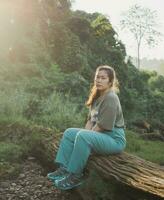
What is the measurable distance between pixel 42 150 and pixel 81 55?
14730mm

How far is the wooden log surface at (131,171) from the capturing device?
5152 mm

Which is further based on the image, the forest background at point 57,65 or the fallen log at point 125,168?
the forest background at point 57,65

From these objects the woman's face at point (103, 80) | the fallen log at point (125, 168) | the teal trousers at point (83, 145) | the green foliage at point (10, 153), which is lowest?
the green foliage at point (10, 153)

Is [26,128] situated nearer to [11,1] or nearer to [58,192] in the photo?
[58,192]

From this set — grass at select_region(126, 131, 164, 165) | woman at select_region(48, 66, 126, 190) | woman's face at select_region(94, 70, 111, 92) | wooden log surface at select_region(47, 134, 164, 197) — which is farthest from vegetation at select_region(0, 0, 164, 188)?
woman's face at select_region(94, 70, 111, 92)

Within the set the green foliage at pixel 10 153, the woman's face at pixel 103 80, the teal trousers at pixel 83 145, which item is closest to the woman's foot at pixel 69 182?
the teal trousers at pixel 83 145

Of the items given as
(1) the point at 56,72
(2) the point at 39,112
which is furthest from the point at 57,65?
(2) the point at 39,112

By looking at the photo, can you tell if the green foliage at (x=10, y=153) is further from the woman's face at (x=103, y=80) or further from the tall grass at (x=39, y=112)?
the woman's face at (x=103, y=80)

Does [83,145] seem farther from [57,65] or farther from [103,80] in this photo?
[57,65]

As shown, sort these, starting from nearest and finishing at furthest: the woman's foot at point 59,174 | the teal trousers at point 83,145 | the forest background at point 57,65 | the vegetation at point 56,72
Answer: the teal trousers at point 83,145 < the woman's foot at point 59,174 < the vegetation at point 56,72 < the forest background at point 57,65

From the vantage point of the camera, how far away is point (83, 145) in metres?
6.00

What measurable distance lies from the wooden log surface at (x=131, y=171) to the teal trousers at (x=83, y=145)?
149 millimetres

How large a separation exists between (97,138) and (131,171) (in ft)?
2.18

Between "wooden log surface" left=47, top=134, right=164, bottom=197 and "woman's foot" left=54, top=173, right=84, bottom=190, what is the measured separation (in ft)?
0.81
